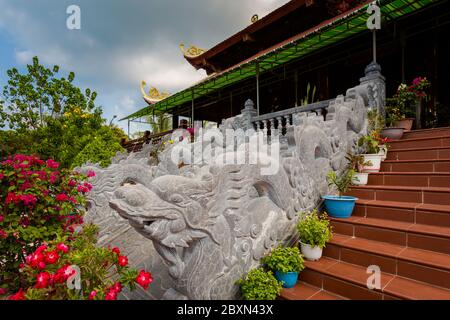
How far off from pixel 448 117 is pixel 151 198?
751cm

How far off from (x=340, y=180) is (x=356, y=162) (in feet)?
1.91

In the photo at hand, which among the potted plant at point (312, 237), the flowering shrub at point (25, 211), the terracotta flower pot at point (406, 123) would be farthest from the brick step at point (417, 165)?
the flowering shrub at point (25, 211)

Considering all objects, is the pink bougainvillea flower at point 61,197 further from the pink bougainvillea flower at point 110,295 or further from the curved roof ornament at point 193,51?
the curved roof ornament at point 193,51

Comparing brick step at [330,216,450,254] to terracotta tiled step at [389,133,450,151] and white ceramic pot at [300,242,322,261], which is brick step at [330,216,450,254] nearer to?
white ceramic pot at [300,242,322,261]

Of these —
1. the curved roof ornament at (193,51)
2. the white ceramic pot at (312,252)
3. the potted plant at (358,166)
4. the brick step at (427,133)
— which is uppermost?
the curved roof ornament at (193,51)

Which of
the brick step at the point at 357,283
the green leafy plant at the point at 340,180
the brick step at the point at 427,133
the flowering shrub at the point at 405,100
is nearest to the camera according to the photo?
the brick step at the point at 357,283

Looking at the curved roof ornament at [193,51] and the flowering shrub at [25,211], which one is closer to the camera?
the flowering shrub at [25,211]

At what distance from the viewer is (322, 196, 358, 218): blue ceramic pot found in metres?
3.11

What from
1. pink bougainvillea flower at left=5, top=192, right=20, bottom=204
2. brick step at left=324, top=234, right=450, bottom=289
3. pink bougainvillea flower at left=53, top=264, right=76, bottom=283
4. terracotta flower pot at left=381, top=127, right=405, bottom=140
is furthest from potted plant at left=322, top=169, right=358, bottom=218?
pink bougainvillea flower at left=5, top=192, right=20, bottom=204

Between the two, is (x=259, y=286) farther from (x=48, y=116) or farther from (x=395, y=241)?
(x=48, y=116)

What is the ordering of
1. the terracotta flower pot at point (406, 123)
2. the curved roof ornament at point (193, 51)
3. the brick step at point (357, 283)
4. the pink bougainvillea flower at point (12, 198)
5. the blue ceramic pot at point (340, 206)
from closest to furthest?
1. the brick step at point (357, 283)
2. the pink bougainvillea flower at point (12, 198)
3. the blue ceramic pot at point (340, 206)
4. the terracotta flower pot at point (406, 123)
5. the curved roof ornament at point (193, 51)

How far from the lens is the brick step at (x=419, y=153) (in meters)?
3.69

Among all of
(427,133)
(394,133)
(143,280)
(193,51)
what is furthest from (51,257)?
(193,51)

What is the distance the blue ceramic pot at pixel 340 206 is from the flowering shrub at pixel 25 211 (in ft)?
10.3
